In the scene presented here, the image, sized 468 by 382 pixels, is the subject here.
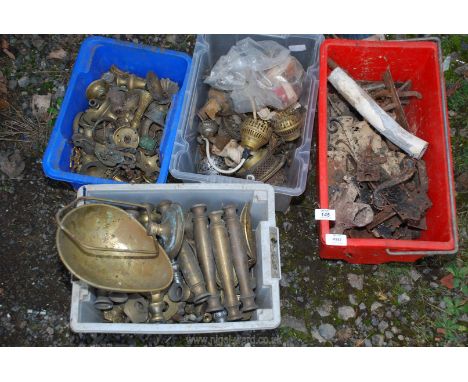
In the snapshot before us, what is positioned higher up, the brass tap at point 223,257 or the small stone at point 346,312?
the brass tap at point 223,257

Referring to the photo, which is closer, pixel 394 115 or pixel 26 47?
pixel 394 115

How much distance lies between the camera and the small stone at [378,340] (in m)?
2.66

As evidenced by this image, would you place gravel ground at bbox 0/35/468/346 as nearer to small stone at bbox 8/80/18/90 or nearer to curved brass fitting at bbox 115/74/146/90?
small stone at bbox 8/80/18/90

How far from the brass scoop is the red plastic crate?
2.69 ft

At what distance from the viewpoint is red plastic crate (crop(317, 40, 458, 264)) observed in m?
2.31

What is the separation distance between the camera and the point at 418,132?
277 cm

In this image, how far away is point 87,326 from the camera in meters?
2.01

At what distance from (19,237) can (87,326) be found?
1.09 m

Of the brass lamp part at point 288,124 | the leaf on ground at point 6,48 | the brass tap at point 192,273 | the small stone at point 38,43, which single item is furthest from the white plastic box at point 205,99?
the leaf on ground at point 6,48

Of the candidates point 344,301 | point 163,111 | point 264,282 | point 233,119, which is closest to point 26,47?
point 163,111

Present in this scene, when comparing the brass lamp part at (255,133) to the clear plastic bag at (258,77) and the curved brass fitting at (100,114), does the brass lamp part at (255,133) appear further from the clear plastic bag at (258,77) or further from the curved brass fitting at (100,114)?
the curved brass fitting at (100,114)

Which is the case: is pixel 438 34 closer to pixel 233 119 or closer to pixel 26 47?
pixel 233 119

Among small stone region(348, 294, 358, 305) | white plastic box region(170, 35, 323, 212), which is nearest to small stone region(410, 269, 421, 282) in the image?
small stone region(348, 294, 358, 305)

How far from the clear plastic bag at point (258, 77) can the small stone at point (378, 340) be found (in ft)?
4.52
